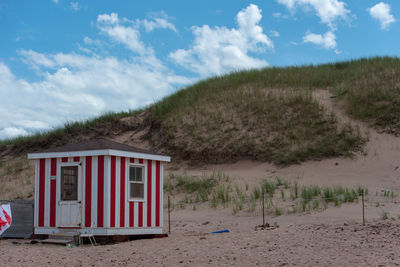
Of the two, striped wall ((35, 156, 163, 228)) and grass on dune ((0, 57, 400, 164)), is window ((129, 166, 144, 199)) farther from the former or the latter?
grass on dune ((0, 57, 400, 164))

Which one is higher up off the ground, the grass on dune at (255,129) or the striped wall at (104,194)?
the grass on dune at (255,129)

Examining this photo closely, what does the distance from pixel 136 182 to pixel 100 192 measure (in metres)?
1.31

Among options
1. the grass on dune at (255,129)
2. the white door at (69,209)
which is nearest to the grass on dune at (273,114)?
the grass on dune at (255,129)

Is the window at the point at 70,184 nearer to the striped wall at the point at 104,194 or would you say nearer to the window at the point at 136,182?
the striped wall at the point at 104,194

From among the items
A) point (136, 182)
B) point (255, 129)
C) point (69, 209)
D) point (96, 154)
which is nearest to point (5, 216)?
point (69, 209)

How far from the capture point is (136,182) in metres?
14.3

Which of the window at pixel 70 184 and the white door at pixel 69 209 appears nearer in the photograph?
the white door at pixel 69 209

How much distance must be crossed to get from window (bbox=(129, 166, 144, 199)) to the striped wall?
0.15 meters

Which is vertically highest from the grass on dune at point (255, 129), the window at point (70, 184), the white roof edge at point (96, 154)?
the grass on dune at point (255, 129)

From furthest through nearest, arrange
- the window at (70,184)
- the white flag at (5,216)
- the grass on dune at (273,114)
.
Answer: the grass on dune at (273,114)
the window at (70,184)
the white flag at (5,216)

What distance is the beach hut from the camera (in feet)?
43.6

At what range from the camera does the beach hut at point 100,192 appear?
13.3 m

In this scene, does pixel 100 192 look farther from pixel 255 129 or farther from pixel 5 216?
pixel 255 129

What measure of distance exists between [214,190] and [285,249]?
11.1 metres
